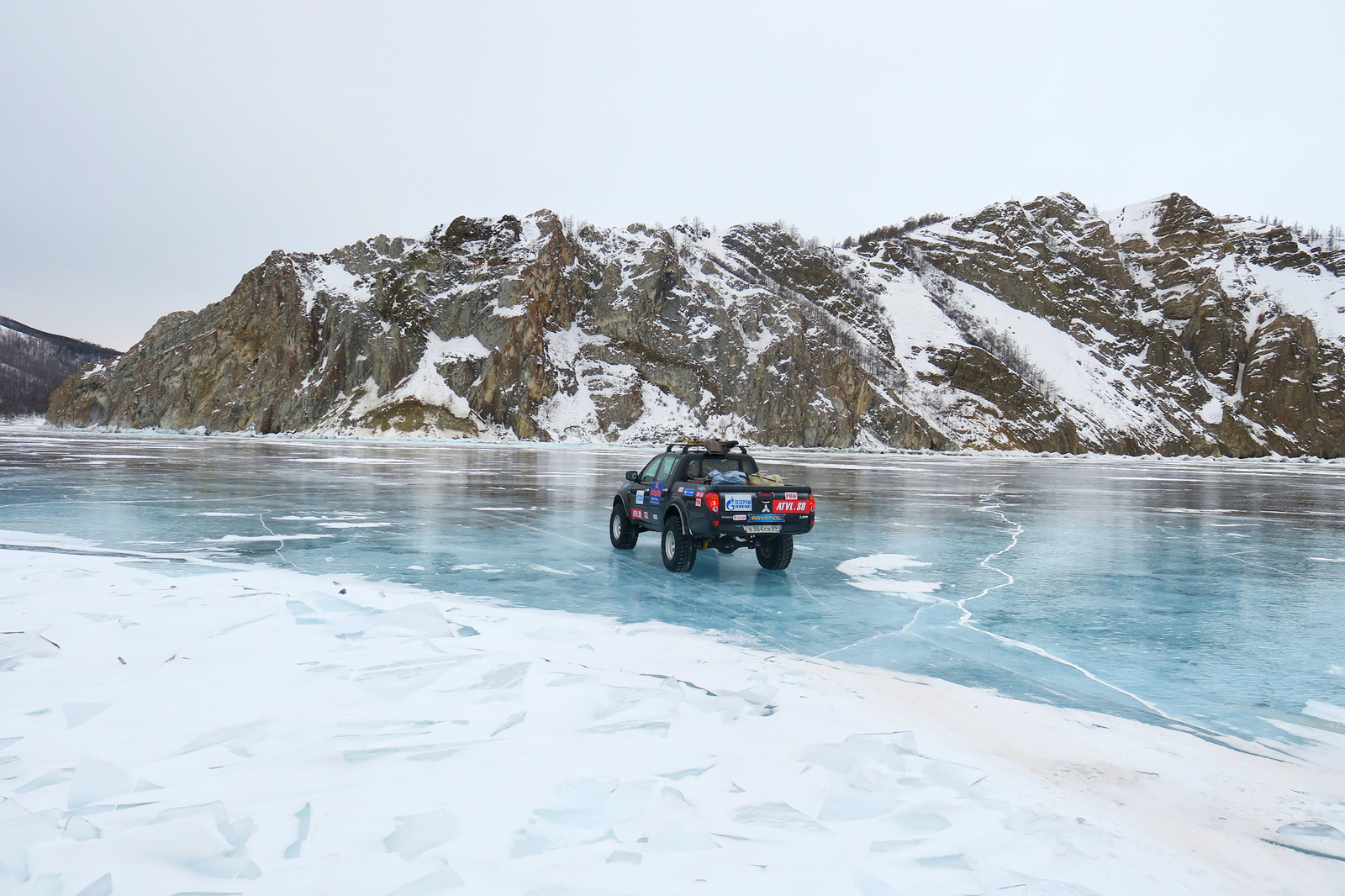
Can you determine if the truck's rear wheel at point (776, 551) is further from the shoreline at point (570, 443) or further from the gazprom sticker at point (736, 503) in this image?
the shoreline at point (570, 443)

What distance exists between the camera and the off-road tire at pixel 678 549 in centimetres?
1104

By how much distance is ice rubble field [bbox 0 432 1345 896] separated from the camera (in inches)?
127

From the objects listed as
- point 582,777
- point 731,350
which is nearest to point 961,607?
point 582,777

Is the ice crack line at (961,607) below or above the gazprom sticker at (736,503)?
below

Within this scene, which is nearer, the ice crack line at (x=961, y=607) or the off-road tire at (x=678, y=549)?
the ice crack line at (x=961, y=607)

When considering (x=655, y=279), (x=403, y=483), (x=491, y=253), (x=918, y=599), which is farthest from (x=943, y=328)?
(x=918, y=599)

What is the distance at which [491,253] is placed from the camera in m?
130

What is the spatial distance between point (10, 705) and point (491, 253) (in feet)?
436

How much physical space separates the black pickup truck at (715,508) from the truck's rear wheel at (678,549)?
0.04 ft

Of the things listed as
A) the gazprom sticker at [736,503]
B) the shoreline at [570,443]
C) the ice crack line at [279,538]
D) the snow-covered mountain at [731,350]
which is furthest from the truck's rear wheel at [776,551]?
the snow-covered mountain at [731,350]

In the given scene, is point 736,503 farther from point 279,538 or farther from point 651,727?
point 279,538

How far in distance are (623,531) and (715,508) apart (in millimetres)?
3117

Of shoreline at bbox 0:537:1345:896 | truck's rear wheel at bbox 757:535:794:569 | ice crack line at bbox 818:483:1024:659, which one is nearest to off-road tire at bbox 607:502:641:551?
truck's rear wheel at bbox 757:535:794:569

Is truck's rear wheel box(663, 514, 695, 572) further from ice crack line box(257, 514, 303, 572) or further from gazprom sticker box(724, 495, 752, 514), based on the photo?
ice crack line box(257, 514, 303, 572)
